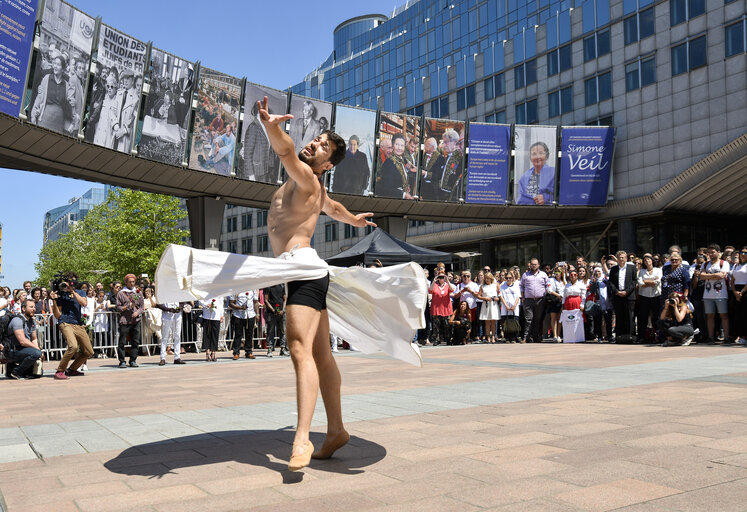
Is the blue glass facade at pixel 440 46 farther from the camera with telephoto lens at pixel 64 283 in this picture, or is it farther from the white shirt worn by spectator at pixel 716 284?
the camera with telephoto lens at pixel 64 283

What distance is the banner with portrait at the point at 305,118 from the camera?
28522 mm

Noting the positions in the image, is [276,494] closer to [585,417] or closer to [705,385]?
[585,417]

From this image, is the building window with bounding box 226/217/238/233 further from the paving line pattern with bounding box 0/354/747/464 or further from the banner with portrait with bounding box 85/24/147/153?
the paving line pattern with bounding box 0/354/747/464

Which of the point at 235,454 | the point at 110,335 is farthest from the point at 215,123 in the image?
the point at 235,454

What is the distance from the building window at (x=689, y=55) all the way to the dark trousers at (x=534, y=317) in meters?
22.1

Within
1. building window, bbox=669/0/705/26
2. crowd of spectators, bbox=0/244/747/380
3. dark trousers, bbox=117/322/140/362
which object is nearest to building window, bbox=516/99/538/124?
building window, bbox=669/0/705/26

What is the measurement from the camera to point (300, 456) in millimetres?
3510

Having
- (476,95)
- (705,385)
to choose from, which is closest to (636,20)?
(476,95)

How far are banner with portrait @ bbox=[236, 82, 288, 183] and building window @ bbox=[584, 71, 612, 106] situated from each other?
2017 centimetres

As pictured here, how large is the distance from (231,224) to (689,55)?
5771 cm

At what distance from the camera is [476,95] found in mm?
47500

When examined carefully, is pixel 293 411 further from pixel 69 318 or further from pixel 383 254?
pixel 383 254

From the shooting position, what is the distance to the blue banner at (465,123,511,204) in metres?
34.2

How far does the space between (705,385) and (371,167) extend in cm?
2584
